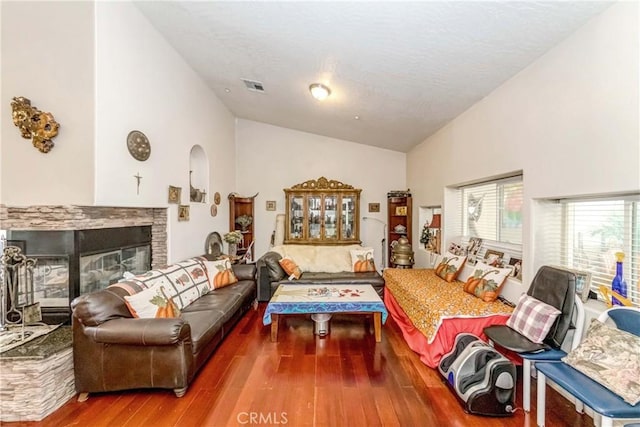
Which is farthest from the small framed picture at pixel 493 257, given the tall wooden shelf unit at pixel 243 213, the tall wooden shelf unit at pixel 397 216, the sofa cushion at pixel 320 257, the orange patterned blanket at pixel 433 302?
the tall wooden shelf unit at pixel 243 213

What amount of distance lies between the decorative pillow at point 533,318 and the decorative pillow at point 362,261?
2393 millimetres

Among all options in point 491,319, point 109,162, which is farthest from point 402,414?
point 109,162

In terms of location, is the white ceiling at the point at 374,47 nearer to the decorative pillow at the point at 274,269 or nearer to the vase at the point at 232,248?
the decorative pillow at the point at 274,269

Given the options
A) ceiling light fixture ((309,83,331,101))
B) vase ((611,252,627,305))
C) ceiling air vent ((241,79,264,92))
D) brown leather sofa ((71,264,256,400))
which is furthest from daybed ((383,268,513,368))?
ceiling air vent ((241,79,264,92))

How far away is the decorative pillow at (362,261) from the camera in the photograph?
4.68 meters

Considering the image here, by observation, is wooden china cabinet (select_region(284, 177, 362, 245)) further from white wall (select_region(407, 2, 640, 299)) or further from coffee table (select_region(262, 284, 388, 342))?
white wall (select_region(407, 2, 640, 299))

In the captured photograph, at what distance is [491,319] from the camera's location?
2615 millimetres

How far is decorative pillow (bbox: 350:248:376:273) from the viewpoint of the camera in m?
4.68

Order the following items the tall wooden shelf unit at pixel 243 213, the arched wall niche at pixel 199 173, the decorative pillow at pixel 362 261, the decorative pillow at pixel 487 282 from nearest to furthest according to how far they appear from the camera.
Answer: the decorative pillow at pixel 487 282, the arched wall niche at pixel 199 173, the decorative pillow at pixel 362 261, the tall wooden shelf unit at pixel 243 213

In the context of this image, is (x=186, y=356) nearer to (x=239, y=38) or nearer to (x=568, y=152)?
(x=239, y=38)

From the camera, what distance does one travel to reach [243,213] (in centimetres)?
607

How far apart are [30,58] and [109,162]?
3.15 ft

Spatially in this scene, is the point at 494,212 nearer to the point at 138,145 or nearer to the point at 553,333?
the point at 553,333

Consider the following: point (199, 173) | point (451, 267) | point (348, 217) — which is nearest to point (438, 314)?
point (451, 267)
